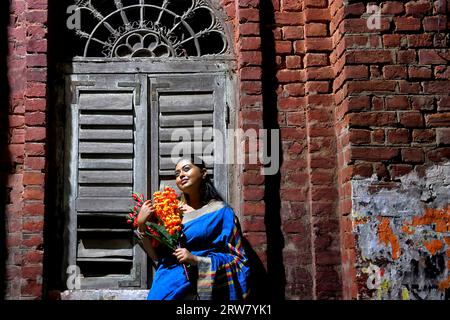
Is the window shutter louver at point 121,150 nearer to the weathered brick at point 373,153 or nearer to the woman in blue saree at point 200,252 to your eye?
the woman in blue saree at point 200,252

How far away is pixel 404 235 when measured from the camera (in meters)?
3.36

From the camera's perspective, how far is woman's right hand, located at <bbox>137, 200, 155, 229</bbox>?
349 centimetres

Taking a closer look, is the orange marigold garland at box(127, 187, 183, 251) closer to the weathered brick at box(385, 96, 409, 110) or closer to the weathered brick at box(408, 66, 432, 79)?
the weathered brick at box(385, 96, 409, 110)

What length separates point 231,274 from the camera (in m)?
3.40

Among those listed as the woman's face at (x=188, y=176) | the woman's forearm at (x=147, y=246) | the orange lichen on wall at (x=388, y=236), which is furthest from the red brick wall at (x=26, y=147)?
the orange lichen on wall at (x=388, y=236)

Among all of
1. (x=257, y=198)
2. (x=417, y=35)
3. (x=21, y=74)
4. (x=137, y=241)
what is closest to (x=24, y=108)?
(x=21, y=74)

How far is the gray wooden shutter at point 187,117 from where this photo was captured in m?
3.95

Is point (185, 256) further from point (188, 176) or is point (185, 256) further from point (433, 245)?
point (433, 245)

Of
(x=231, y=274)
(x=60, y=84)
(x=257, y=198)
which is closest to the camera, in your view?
(x=231, y=274)

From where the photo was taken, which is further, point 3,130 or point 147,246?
point 3,130

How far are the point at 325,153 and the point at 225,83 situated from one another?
3.05 feet

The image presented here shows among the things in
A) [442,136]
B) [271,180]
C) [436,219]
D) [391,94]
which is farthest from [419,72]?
[271,180]

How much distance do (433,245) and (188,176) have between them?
64.3 inches

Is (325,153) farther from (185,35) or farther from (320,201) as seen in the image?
(185,35)
